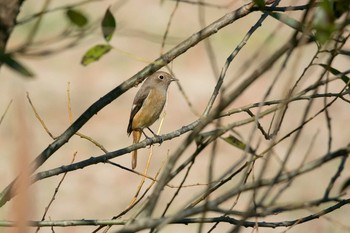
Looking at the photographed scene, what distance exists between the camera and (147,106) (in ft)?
23.8

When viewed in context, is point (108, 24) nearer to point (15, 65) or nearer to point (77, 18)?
point (77, 18)

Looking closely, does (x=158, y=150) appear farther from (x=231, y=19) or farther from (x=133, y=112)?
(x=231, y=19)

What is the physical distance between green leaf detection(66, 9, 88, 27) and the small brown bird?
15.4 feet

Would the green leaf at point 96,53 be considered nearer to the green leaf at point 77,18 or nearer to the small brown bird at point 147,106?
the green leaf at point 77,18

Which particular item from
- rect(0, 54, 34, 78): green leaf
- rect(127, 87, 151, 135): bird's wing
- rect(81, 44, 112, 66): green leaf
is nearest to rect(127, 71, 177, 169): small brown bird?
rect(127, 87, 151, 135): bird's wing

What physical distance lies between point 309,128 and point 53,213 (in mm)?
4265

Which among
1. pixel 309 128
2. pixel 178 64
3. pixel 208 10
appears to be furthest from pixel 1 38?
pixel 208 10

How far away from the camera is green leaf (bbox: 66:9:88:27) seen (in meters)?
2.43

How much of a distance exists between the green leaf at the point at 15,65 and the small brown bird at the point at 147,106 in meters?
5.29

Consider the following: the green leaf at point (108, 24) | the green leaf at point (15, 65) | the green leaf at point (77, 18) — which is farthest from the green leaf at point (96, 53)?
the green leaf at point (15, 65)

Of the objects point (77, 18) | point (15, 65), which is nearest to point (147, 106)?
point (77, 18)

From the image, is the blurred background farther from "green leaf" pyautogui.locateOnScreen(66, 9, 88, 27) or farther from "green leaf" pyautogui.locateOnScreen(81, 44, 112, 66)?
"green leaf" pyautogui.locateOnScreen(66, 9, 88, 27)

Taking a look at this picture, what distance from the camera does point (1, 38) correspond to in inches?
112

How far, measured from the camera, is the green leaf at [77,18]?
95.6 inches
